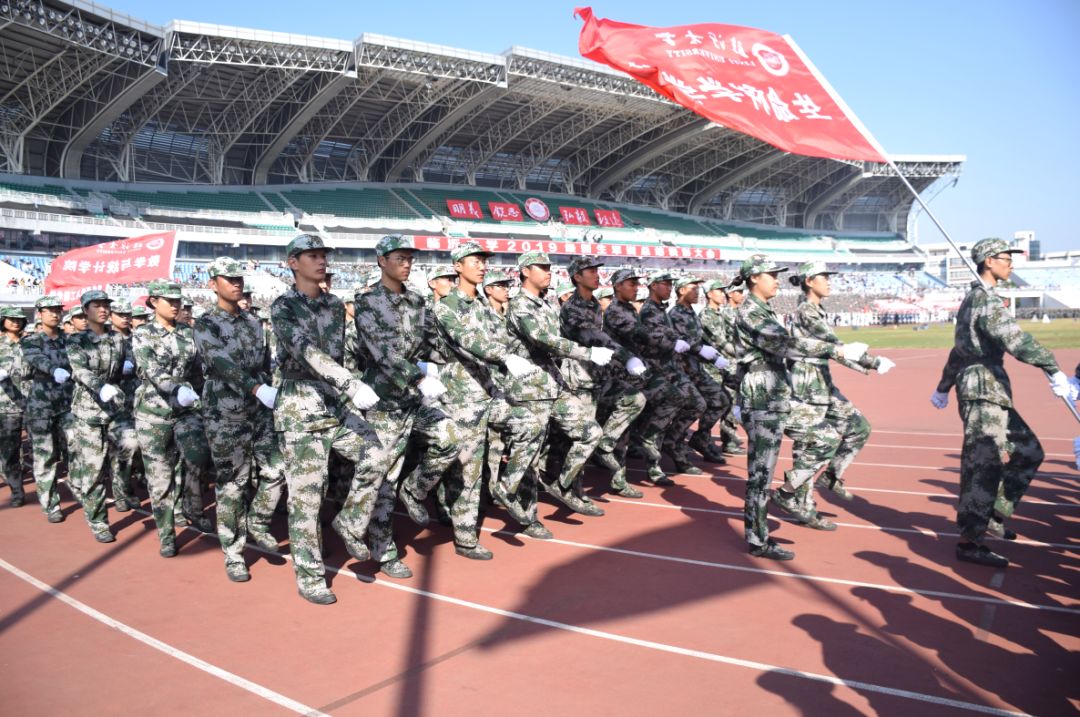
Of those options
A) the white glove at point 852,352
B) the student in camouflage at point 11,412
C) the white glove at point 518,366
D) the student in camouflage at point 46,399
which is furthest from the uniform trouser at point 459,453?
the student in camouflage at point 11,412

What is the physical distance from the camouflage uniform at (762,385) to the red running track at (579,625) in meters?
0.42

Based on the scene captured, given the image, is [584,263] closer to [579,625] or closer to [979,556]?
[579,625]

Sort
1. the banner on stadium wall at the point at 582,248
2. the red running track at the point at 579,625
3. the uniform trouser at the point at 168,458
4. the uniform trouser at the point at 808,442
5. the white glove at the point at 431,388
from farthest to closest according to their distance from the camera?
the banner on stadium wall at the point at 582,248 → the uniform trouser at the point at 808,442 → the uniform trouser at the point at 168,458 → the white glove at the point at 431,388 → the red running track at the point at 579,625

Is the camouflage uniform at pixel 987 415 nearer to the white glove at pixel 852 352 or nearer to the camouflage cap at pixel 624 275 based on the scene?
the white glove at pixel 852 352

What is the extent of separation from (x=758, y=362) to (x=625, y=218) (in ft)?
163

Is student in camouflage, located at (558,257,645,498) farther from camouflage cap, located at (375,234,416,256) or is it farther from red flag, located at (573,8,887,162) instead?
camouflage cap, located at (375,234,416,256)

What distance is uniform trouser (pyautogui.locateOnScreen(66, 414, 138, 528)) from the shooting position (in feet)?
21.1

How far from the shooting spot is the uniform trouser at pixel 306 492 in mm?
4684

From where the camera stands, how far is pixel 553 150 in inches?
1879

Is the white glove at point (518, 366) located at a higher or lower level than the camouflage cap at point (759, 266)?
lower

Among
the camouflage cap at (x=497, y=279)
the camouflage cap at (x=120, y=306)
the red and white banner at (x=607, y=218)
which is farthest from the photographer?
the red and white banner at (x=607, y=218)

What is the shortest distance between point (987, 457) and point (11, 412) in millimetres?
9104

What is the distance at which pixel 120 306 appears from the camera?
7.59 meters

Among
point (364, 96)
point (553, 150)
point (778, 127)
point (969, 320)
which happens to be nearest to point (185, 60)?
point (364, 96)
